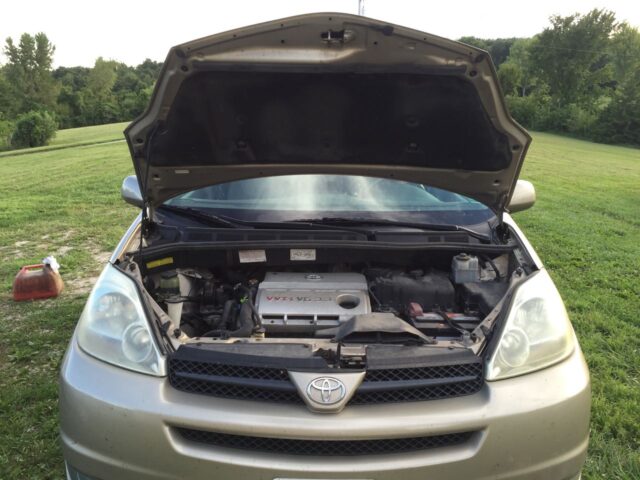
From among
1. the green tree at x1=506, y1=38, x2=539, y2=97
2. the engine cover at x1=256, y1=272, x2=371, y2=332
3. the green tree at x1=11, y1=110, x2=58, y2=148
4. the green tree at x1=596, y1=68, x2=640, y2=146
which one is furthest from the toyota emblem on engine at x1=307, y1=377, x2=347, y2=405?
the green tree at x1=506, y1=38, x2=539, y2=97

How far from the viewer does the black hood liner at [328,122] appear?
2.28 meters

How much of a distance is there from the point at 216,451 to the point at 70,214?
786cm

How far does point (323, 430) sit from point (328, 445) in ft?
0.28

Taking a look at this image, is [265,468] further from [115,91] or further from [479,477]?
[115,91]

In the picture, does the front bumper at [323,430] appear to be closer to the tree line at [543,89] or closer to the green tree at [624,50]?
the tree line at [543,89]

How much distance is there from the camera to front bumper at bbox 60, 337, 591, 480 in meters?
1.54

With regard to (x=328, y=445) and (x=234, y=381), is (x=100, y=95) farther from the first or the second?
(x=328, y=445)

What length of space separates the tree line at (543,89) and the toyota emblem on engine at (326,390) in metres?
39.3

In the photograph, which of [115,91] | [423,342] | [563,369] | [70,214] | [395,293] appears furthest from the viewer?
Result: [115,91]

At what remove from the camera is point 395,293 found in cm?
252

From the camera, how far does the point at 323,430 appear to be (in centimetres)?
153

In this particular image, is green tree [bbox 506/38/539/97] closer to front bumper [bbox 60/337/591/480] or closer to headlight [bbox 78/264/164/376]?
front bumper [bbox 60/337/591/480]

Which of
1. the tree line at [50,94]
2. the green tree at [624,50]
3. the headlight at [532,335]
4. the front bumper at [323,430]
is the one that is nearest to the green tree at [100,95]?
the tree line at [50,94]

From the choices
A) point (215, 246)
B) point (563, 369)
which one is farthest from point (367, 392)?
point (215, 246)
